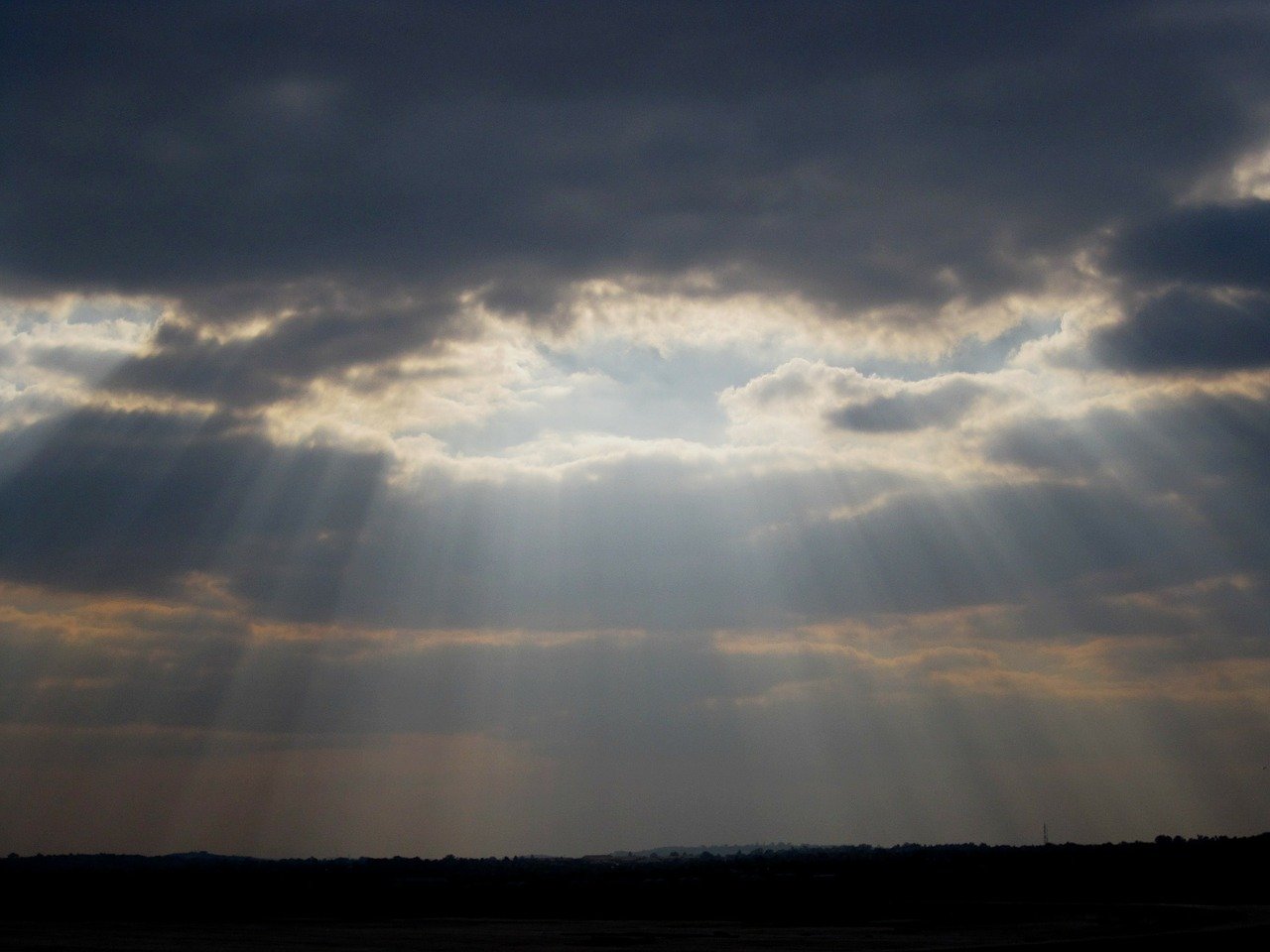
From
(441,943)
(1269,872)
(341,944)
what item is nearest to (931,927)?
(441,943)

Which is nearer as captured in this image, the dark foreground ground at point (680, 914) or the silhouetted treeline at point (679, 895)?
the dark foreground ground at point (680, 914)

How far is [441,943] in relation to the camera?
Answer: 8281 centimetres

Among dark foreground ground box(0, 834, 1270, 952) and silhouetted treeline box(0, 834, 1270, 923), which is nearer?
dark foreground ground box(0, 834, 1270, 952)

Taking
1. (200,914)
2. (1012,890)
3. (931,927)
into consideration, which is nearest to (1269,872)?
(1012,890)

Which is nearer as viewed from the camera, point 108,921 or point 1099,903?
point 108,921

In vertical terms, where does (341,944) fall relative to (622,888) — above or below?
below

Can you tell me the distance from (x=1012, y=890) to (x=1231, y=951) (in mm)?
82716

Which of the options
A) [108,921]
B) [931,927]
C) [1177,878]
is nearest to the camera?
[931,927]

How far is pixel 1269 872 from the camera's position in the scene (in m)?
171

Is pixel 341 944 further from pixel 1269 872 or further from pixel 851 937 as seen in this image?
pixel 1269 872

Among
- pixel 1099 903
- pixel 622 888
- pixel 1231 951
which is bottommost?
pixel 1231 951

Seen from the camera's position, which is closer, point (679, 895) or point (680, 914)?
point (680, 914)

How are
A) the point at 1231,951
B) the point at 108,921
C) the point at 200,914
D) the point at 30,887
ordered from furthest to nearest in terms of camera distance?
the point at 30,887
the point at 200,914
the point at 108,921
the point at 1231,951

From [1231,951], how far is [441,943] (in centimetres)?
4821
